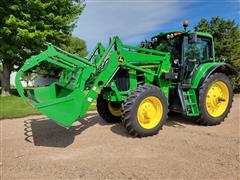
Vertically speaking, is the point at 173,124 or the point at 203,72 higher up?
the point at 203,72

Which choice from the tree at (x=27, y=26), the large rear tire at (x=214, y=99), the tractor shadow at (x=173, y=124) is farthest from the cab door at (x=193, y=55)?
the tree at (x=27, y=26)

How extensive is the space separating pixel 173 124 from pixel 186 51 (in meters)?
1.91

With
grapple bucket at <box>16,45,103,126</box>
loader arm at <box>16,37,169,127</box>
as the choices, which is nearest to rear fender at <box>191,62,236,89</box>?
loader arm at <box>16,37,169,127</box>

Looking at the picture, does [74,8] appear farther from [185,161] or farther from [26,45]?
→ [185,161]

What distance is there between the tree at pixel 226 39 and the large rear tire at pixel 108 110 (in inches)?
376

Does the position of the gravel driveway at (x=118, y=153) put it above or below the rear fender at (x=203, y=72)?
below

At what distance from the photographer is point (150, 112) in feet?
16.9

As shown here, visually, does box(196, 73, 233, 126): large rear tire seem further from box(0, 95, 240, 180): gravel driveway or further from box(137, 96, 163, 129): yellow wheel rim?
box(137, 96, 163, 129): yellow wheel rim

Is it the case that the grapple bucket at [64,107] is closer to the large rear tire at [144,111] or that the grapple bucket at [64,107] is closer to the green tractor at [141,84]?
the green tractor at [141,84]

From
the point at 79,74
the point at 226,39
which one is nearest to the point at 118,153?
the point at 79,74

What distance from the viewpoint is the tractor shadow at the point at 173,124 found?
5560 millimetres

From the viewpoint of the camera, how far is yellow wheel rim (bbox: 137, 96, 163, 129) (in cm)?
505

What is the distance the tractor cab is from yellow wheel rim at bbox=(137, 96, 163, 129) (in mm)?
1149

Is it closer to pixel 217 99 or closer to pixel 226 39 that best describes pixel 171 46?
pixel 217 99
